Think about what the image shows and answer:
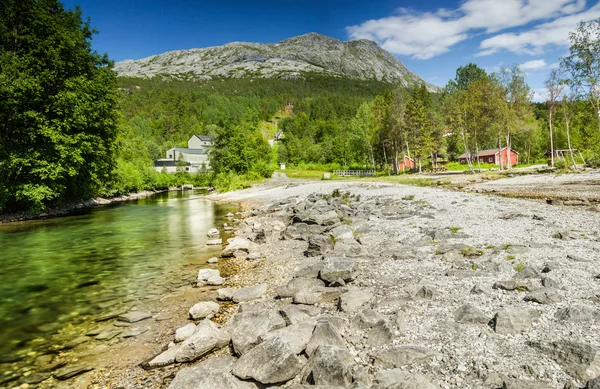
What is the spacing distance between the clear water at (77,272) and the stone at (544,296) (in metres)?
9.94

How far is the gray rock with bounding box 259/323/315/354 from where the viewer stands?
5598 millimetres

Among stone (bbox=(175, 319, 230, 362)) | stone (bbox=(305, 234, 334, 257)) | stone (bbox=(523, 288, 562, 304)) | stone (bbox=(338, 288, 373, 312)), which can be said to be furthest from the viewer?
stone (bbox=(305, 234, 334, 257))

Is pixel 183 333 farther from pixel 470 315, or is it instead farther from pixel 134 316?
pixel 470 315

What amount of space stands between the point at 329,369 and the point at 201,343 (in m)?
2.85

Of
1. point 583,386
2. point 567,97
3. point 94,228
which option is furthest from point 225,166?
point 583,386

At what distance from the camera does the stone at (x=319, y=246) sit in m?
12.6

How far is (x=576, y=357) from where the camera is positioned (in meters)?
→ 4.38

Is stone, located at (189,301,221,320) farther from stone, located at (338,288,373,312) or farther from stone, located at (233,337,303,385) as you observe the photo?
stone, located at (338,288,373,312)

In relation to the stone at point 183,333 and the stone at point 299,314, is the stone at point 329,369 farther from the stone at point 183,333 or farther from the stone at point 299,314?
the stone at point 183,333

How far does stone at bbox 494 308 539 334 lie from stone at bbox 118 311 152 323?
8046 mm

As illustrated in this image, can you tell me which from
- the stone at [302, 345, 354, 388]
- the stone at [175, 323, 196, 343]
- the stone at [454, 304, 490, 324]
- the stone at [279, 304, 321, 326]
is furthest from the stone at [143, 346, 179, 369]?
the stone at [454, 304, 490, 324]

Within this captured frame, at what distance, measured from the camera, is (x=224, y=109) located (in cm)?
17138

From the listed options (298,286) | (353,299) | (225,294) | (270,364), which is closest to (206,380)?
(270,364)

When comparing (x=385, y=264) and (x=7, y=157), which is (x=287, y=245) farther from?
(x=7, y=157)
